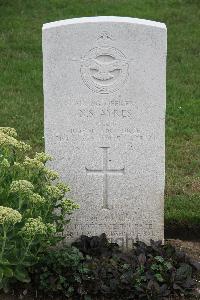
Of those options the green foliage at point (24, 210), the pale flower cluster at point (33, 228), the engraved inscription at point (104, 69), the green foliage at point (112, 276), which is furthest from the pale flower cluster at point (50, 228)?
the engraved inscription at point (104, 69)

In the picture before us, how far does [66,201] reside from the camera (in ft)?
15.3

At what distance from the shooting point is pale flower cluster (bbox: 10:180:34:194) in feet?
14.2

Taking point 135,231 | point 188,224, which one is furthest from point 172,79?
point 135,231

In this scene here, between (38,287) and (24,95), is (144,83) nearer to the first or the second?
(38,287)

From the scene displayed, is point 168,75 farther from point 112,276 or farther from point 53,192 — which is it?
point 53,192

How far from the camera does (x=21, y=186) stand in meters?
4.32

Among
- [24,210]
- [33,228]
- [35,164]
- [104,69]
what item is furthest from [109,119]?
[33,228]

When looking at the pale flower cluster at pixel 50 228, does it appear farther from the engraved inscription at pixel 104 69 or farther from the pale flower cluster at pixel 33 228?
the engraved inscription at pixel 104 69

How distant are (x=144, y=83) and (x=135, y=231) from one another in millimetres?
1038

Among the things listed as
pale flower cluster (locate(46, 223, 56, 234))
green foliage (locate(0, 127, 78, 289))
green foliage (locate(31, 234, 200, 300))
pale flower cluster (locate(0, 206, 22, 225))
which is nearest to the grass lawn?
green foliage (locate(31, 234, 200, 300))

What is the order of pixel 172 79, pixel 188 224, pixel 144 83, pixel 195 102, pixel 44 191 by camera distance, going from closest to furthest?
pixel 44 191 < pixel 144 83 < pixel 188 224 < pixel 195 102 < pixel 172 79

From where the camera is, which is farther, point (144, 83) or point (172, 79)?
point (172, 79)

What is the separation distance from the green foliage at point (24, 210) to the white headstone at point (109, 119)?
1.21 feet

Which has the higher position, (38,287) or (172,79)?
(172,79)
